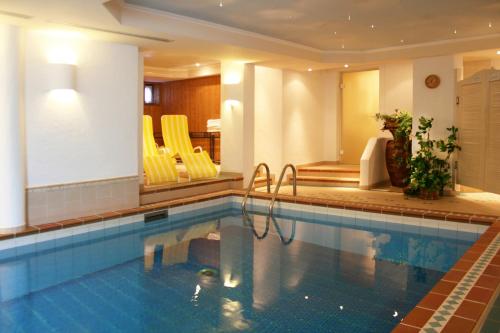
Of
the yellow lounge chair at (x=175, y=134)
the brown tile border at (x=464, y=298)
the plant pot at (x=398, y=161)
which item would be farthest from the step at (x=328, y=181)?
the brown tile border at (x=464, y=298)

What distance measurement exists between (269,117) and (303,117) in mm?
1139

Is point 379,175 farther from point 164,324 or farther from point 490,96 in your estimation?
point 164,324

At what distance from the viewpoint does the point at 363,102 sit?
12.0 m

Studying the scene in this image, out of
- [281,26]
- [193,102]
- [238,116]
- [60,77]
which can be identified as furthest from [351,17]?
[193,102]

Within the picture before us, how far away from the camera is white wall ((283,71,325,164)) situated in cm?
1022

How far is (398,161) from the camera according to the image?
8.90 metres

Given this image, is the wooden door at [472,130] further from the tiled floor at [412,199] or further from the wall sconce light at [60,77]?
the wall sconce light at [60,77]

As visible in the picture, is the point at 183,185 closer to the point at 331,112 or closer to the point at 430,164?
the point at 430,164

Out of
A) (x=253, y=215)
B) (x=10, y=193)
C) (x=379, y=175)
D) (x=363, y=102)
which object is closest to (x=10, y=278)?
(x=10, y=193)

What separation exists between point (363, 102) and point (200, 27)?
6785 millimetres

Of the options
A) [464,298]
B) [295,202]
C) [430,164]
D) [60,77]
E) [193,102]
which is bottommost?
[464,298]

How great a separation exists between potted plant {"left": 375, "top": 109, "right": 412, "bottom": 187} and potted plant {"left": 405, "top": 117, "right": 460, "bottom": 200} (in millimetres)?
561

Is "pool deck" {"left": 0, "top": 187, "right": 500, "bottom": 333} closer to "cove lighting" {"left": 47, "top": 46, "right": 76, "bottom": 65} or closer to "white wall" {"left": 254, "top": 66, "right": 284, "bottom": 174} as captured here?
"white wall" {"left": 254, "top": 66, "right": 284, "bottom": 174}

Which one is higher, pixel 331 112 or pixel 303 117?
pixel 331 112
